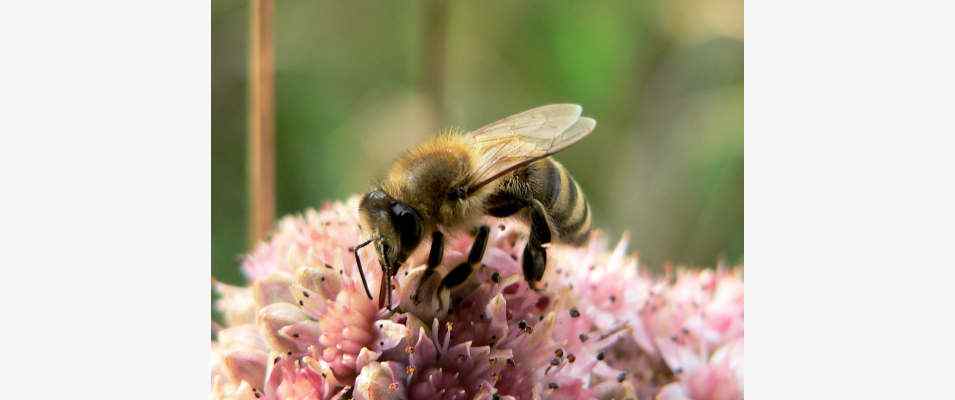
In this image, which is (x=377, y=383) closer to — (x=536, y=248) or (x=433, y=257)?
(x=433, y=257)

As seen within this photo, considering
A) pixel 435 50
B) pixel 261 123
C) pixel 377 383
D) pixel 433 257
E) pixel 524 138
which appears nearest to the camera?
pixel 377 383

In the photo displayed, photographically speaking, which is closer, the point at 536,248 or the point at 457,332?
the point at 457,332

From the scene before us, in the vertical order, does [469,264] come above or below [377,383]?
above

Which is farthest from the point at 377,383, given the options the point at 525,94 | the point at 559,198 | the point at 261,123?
the point at 525,94

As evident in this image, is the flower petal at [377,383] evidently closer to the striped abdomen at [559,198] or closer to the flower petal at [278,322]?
the flower petal at [278,322]

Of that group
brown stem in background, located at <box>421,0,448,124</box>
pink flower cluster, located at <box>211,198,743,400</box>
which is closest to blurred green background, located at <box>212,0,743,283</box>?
brown stem in background, located at <box>421,0,448,124</box>

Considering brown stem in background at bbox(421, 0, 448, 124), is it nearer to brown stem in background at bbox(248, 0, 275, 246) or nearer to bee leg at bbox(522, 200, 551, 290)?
brown stem in background at bbox(248, 0, 275, 246)

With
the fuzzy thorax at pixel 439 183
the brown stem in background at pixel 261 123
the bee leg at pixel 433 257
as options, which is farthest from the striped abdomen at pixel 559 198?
the brown stem in background at pixel 261 123
